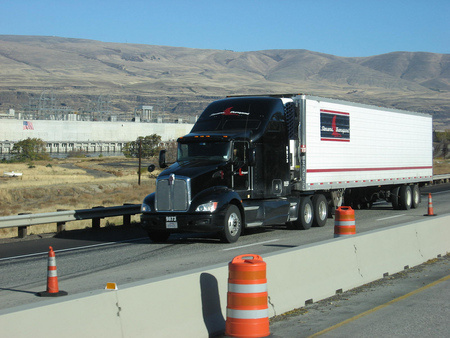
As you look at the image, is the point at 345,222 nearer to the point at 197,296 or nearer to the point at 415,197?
the point at 197,296

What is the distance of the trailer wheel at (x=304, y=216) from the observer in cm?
1988

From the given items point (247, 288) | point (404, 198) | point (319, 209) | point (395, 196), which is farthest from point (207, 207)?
point (404, 198)

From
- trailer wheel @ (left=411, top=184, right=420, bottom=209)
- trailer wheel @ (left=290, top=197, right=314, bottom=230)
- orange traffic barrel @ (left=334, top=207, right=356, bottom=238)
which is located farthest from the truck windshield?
trailer wheel @ (left=411, top=184, right=420, bottom=209)

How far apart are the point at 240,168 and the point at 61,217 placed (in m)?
5.73

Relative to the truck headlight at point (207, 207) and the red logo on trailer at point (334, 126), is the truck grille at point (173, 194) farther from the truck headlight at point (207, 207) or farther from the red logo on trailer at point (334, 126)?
the red logo on trailer at point (334, 126)

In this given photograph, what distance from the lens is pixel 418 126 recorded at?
28.7m

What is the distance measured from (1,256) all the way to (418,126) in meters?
19.5

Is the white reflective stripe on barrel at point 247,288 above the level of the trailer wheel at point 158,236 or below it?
above

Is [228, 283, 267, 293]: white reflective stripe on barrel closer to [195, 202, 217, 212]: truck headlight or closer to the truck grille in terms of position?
[195, 202, 217, 212]: truck headlight

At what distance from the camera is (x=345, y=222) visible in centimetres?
1384

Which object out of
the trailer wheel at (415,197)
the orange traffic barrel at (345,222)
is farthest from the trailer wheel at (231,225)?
the trailer wheel at (415,197)

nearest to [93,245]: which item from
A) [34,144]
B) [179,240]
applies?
[179,240]

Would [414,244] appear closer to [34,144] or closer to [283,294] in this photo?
[283,294]

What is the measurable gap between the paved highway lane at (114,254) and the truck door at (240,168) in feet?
4.96
